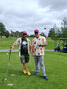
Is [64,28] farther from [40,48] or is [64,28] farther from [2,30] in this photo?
[2,30]

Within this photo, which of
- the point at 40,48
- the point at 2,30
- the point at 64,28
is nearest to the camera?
the point at 40,48

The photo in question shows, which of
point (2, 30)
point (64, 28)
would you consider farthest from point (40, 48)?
point (2, 30)

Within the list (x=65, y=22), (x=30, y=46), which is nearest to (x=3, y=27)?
(x=65, y=22)

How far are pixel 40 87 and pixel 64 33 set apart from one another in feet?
83.2

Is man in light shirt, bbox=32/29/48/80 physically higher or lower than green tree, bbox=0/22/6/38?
lower

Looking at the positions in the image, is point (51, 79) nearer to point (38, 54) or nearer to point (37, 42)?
point (38, 54)

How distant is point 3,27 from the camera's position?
9069 cm

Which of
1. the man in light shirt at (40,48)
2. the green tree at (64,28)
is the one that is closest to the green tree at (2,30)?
the green tree at (64,28)

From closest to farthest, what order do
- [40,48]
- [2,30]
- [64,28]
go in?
1. [40,48]
2. [64,28]
3. [2,30]

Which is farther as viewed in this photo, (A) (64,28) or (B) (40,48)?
(A) (64,28)

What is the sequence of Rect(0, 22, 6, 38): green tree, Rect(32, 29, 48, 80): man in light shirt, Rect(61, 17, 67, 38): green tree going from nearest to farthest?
Rect(32, 29, 48, 80): man in light shirt, Rect(61, 17, 67, 38): green tree, Rect(0, 22, 6, 38): green tree

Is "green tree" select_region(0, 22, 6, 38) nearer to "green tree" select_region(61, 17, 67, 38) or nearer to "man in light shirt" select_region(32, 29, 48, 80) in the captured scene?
"green tree" select_region(61, 17, 67, 38)

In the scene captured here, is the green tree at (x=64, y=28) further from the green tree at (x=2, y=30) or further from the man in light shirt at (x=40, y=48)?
the green tree at (x=2, y=30)

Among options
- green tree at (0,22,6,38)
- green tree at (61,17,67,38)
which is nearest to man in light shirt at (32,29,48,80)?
green tree at (61,17,67,38)
